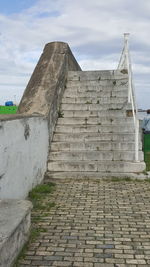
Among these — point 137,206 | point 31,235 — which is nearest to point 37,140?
point 137,206

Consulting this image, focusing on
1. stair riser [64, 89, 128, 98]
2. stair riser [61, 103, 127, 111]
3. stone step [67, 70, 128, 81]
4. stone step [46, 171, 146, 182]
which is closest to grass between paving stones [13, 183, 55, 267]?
stone step [46, 171, 146, 182]

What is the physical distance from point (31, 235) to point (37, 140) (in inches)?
103

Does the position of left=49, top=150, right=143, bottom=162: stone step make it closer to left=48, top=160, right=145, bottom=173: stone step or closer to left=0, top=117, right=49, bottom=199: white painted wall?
left=48, top=160, right=145, bottom=173: stone step

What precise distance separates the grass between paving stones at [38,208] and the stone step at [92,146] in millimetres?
1161

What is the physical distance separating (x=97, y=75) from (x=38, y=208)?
5.55 meters

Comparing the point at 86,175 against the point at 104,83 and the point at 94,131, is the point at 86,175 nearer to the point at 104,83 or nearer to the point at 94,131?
the point at 94,131

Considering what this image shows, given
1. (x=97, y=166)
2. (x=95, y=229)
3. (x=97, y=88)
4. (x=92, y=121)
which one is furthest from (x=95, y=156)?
(x=95, y=229)

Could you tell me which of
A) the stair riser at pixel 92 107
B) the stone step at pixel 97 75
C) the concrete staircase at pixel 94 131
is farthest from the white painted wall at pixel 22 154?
the stone step at pixel 97 75

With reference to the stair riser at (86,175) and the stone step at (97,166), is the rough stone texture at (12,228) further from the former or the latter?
the stone step at (97,166)

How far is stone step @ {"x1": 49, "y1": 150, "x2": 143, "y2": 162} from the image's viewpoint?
7102 millimetres

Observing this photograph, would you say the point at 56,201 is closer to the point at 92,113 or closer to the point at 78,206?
the point at 78,206

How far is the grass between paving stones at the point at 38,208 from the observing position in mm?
3756

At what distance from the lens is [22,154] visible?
542 centimetres

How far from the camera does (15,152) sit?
505 centimetres
